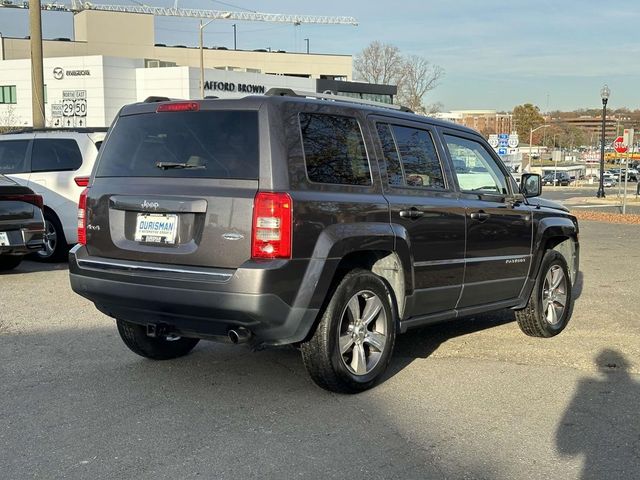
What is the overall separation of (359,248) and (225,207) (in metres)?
0.94

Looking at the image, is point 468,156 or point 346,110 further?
point 468,156

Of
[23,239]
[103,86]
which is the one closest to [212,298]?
[23,239]

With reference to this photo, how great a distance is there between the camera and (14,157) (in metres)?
11.0

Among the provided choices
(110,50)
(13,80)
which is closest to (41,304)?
(13,80)

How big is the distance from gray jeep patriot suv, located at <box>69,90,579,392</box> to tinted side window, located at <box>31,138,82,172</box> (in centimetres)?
593

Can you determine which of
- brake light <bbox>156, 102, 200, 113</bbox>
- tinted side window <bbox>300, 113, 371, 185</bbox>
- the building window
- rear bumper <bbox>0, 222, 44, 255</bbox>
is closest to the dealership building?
the building window

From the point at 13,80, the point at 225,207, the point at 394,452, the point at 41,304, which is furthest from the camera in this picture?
the point at 13,80

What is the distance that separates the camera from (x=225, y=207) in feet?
14.2

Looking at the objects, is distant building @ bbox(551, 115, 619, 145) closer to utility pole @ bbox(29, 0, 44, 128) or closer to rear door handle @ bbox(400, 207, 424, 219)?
utility pole @ bbox(29, 0, 44, 128)

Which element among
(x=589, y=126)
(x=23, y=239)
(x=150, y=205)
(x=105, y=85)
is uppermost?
(x=589, y=126)

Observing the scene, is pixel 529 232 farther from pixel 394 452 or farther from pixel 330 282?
pixel 394 452

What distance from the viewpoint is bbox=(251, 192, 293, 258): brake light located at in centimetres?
423

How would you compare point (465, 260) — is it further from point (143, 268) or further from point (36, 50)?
point (36, 50)

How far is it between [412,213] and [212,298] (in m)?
1.65
